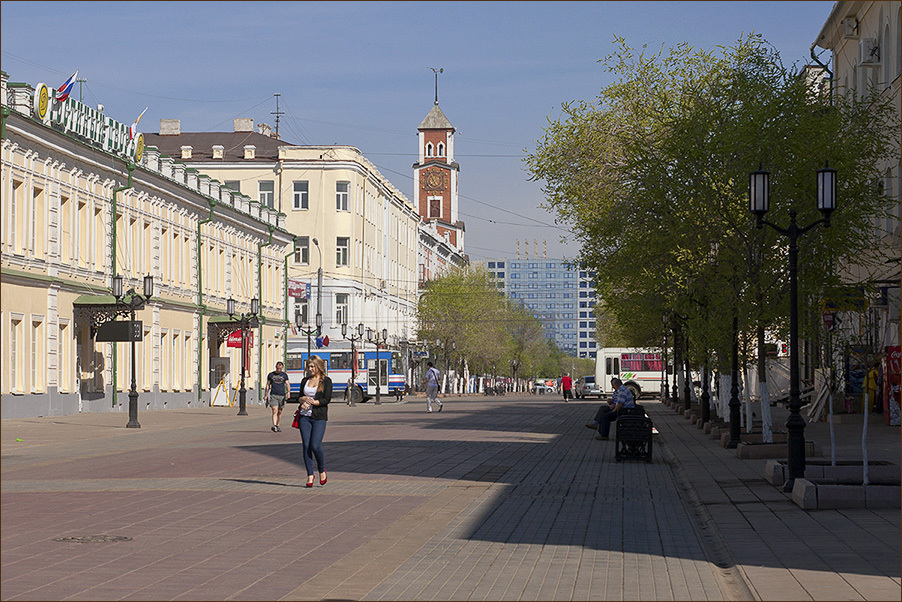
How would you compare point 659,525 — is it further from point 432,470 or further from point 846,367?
point 846,367

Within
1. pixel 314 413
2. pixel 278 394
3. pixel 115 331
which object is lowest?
pixel 278 394

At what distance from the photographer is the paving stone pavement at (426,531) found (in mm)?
8531

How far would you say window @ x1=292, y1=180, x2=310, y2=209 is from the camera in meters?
81.8

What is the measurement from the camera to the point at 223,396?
54.8 meters

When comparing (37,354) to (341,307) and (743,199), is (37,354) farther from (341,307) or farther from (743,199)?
(341,307)

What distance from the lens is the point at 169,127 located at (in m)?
91.4

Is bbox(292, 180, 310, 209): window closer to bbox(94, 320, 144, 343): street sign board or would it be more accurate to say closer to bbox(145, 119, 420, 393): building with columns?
bbox(145, 119, 420, 393): building with columns

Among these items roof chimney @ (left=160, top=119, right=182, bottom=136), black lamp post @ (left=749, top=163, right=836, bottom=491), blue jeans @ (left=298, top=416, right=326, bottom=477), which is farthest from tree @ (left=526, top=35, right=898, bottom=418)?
roof chimney @ (left=160, top=119, right=182, bottom=136)

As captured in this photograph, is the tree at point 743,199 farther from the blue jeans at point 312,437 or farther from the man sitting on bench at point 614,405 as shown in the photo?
the blue jeans at point 312,437

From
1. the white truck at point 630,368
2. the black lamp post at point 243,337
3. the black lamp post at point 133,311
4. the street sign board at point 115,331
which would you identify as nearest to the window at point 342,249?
the white truck at point 630,368

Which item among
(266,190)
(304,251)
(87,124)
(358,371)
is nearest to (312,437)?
(87,124)

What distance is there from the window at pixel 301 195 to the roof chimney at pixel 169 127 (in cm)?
1531

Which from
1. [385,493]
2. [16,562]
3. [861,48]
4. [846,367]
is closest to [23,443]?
[385,493]

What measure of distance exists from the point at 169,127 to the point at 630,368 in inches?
1573
